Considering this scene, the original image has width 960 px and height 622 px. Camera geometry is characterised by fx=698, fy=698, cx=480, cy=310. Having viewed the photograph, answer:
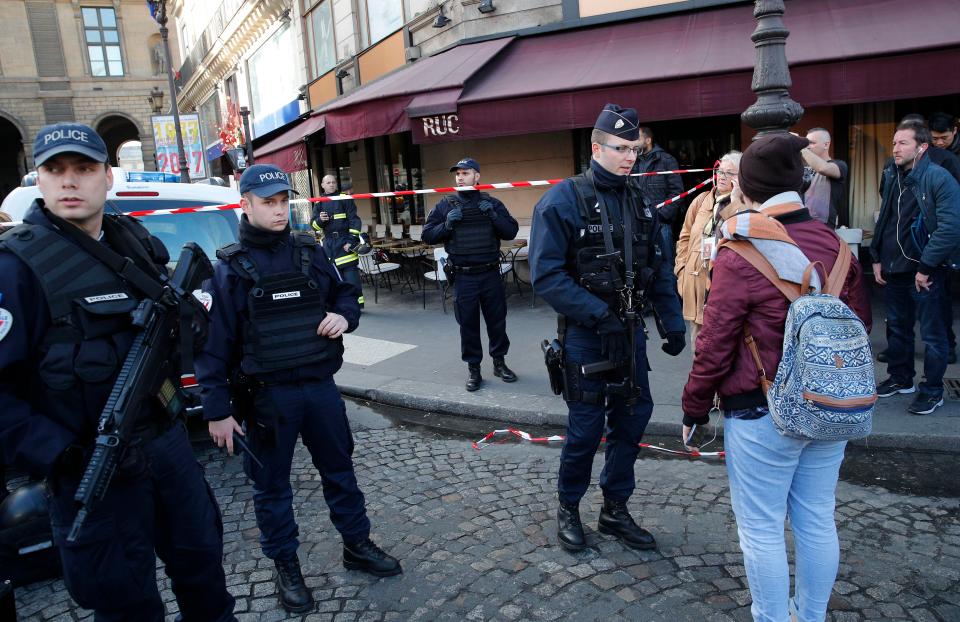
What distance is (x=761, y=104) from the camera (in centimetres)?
500

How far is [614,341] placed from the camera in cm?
337

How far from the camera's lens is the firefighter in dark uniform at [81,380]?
212 centimetres

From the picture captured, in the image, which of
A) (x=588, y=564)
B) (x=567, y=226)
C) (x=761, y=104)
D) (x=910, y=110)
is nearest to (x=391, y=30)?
(x=910, y=110)

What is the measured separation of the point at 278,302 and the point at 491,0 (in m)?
8.84

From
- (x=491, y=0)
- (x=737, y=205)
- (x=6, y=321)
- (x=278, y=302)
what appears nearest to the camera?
(x=6, y=321)

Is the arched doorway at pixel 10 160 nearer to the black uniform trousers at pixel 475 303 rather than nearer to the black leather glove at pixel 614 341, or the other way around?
the black uniform trousers at pixel 475 303

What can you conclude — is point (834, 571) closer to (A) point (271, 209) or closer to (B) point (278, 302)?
(B) point (278, 302)

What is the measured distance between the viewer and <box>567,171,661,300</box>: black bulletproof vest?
11.1 ft

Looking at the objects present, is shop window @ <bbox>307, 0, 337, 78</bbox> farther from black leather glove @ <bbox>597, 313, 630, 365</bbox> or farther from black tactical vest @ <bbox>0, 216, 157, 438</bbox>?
black tactical vest @ <bbox>0, 216, 157, 438</bbox>

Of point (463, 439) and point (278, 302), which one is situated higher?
point (278, 302)

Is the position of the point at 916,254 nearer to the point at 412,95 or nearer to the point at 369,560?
the point at 369,560

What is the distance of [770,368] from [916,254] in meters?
3.40

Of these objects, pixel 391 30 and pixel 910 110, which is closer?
pixel 910 110

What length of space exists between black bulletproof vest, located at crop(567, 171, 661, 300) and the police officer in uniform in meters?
1.18
